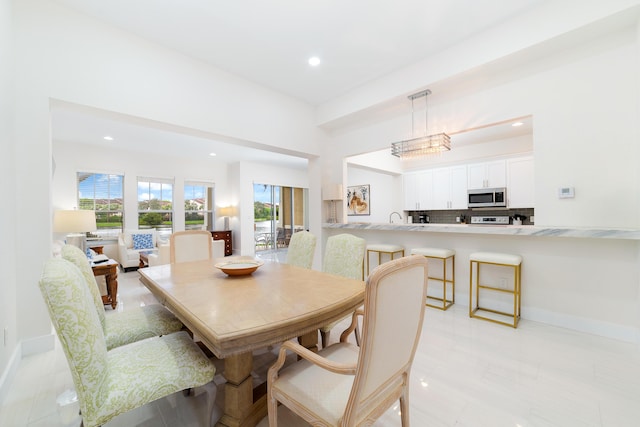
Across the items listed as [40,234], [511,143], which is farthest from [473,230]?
[40,234]

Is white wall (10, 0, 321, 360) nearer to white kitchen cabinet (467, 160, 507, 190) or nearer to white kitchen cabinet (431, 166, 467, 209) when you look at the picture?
white kitchen cabinet (431, 166, 467, 209)

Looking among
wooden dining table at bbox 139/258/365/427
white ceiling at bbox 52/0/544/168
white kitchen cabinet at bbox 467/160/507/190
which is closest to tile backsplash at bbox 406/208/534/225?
white kitchen cabinet at bbox 467/160/507/190

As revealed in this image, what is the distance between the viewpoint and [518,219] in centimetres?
503

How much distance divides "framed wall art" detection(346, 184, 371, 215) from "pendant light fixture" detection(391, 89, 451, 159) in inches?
138

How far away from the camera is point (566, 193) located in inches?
102

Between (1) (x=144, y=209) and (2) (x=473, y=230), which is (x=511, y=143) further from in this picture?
(1) (x=144, y=209)

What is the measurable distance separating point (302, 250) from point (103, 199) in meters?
6.00

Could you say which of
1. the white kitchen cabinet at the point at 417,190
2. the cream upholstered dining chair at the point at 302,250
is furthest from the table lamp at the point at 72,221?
the white kitchen cabinet at the point at 417,190

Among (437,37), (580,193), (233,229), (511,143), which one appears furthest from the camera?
(233,229)

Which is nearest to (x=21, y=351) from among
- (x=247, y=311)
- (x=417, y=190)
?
(x=247, y=311)

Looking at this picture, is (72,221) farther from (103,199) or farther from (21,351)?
(103,199)

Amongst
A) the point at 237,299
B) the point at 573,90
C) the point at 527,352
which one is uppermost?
the point at 573,90

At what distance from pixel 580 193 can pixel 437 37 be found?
2085 millimetres

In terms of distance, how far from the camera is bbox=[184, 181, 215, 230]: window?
7.50 metres
